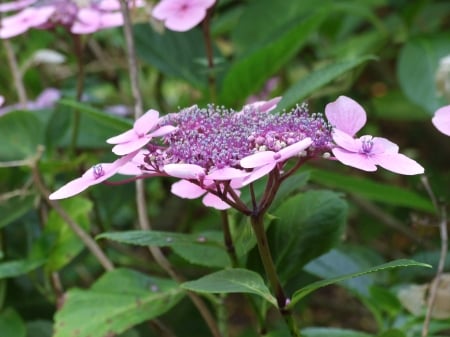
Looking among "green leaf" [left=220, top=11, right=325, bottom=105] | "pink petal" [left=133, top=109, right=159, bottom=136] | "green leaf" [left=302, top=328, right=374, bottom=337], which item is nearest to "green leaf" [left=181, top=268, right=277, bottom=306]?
"pink petal" [left=133, top=109, right=159, bottom=136]

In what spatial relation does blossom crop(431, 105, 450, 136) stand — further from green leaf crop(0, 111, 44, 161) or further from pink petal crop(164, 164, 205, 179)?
green leaf crop(0, 111, 44, 161)

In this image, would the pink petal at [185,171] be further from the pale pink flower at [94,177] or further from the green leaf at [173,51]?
the green leaf at [173,51]

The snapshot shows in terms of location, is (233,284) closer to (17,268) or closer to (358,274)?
(358,274)

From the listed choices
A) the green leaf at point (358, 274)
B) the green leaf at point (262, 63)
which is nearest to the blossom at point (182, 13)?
the green leaf at point (262, 63)

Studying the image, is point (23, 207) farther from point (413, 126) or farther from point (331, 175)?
point (413, 126)

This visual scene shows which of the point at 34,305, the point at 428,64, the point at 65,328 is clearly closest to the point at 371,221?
the point at 428,64

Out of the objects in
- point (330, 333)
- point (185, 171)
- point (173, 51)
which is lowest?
point (330, 333)

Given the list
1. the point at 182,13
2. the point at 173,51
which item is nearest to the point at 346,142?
the point at 182,13
